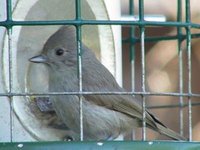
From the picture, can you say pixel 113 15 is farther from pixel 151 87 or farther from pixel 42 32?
pixel 151 87

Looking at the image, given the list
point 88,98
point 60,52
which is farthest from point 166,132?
point 60,52

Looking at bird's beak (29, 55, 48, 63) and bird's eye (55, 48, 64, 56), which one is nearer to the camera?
bird's beak (29, 55, 48, 63)

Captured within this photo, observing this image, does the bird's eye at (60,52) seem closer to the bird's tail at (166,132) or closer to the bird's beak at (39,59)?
the bird's beak at (39,59)

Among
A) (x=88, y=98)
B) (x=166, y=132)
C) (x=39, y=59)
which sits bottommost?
(x=166, y=132)

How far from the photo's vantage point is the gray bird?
6.04m

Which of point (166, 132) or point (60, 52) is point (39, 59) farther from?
point (166, 132)

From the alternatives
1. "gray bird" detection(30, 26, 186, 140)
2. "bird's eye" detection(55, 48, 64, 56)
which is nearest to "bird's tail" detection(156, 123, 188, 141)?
"gray bird" detection(30, 26, 186, 140)

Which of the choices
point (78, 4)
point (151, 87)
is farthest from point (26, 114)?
point (151, 87)

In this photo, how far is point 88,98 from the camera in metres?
6.07

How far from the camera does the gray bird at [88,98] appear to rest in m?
6.04

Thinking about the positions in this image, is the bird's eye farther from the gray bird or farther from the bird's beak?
the bird's beak

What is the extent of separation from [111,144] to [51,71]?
3.78 feet

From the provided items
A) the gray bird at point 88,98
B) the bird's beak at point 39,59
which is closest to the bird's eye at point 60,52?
the gray bird at point 88,98

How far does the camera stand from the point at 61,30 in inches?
238
